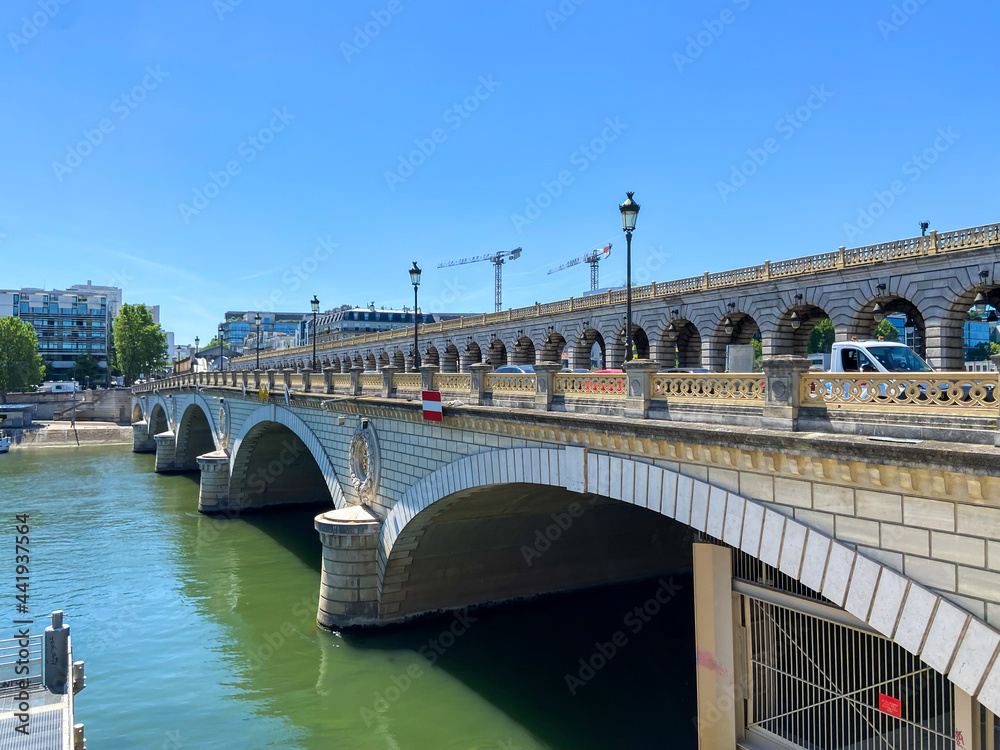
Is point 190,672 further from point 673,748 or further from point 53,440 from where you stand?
point 53,440

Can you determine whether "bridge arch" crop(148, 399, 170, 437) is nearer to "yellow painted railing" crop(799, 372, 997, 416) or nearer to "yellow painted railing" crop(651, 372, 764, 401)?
"yellow painted railing" crop(651, 372, 764, 401)

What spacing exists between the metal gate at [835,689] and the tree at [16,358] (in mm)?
114742

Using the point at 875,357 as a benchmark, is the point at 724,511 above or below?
below

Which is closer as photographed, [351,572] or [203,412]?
[351,572]

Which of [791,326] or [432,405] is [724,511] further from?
[791,326]

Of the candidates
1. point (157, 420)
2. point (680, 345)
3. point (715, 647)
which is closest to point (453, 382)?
point (715, 647)

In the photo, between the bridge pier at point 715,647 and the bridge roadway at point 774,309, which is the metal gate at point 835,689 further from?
the bridge roadway at point 774,309

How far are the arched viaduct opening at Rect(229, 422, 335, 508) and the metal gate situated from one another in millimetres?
29577

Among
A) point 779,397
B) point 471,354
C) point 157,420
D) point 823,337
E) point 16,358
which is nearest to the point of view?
point 779,397

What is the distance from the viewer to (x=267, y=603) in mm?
24969

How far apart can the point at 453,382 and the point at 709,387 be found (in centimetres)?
913

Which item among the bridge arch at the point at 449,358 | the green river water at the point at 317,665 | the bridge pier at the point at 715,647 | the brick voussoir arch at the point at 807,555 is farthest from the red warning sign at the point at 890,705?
the bridge arch at the point at 449,358

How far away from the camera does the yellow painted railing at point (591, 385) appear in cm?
1288

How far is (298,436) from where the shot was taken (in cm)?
3212
